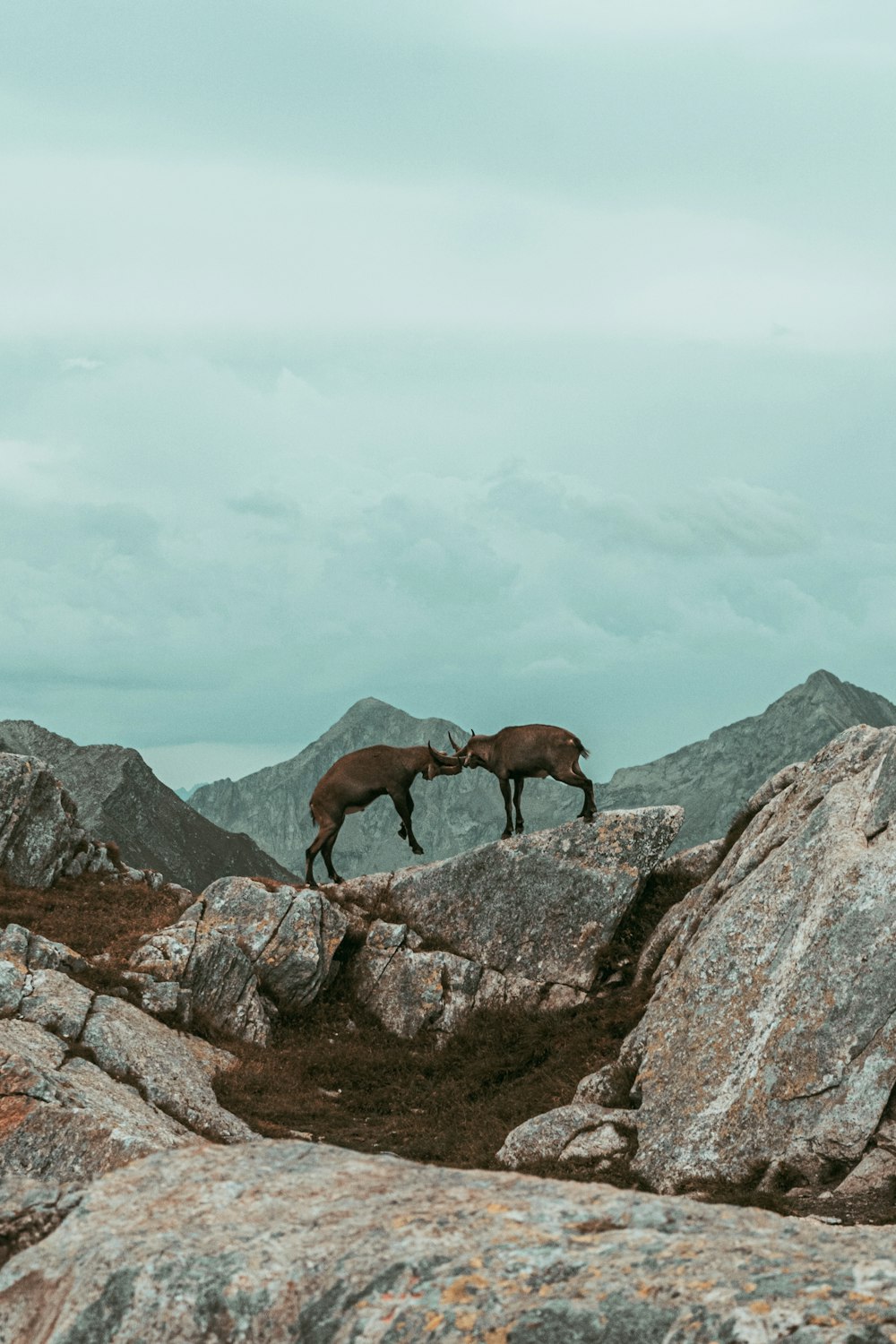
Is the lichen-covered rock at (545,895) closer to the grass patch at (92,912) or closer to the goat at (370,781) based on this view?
the goat at (370,781)

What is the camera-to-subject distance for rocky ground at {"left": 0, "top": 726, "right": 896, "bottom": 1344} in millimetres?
4406

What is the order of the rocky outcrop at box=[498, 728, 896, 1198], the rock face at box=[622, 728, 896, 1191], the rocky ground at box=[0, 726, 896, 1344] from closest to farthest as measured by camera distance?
the rocky ground at box=[0, 726, 896, 1344]
the rocky outcrop at box=[498, 728, 896, 1198]
the rock face at box=[622, 728, 896, 1191]

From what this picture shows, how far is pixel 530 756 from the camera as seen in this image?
3219 cm

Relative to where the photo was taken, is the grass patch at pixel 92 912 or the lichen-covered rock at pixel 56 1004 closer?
the lichen-covered rock at pixel 56 1004

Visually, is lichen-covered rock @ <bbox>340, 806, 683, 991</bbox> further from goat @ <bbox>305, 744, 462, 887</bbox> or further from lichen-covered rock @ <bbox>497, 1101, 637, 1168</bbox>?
lichen-covered rock @ <bbox>497, 1101, 637, 1168</bbox>

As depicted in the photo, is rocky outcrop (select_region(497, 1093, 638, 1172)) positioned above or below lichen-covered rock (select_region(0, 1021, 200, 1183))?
below

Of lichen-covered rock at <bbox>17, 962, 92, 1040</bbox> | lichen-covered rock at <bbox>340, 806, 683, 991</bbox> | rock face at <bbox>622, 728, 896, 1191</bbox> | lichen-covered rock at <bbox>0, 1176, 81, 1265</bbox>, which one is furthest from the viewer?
lichen-covered rock at <bbox>340, 806, 683, 991</bbox>

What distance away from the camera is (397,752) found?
35.0 meters

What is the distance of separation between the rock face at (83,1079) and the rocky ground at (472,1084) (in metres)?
0.08

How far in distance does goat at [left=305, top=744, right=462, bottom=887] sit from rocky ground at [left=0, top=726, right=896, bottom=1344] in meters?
1.96

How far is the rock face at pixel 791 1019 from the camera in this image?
60.3 ft

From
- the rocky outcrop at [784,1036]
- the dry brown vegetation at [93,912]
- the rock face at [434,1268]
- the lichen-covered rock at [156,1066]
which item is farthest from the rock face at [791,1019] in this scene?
the rock face at [434,1268]

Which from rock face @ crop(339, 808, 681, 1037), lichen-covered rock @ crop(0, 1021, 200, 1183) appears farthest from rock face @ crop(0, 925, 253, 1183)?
rock face @ crop(339, 808, 681, 1037)

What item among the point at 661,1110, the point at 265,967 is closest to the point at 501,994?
the point at 265,967
